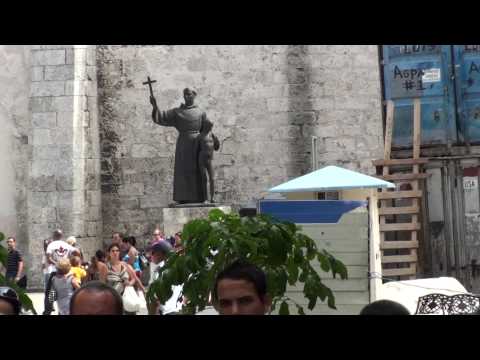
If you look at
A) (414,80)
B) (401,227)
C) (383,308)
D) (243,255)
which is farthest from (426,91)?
(383,308)

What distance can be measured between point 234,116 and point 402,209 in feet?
11.3

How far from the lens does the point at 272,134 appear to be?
54.4 feet

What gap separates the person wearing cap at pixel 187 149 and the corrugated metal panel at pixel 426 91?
142 inches

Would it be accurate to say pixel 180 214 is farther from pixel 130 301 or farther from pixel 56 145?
pixel 130 301

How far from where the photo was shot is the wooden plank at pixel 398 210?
14734 millimetres

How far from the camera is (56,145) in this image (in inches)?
625

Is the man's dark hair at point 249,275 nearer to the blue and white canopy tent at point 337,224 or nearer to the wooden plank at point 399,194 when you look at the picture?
the blue and white canopy tent at point 337,224

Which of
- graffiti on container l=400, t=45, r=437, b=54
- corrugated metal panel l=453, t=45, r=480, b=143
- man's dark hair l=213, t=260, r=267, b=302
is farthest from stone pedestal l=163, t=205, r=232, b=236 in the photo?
man's dark hair l=213, t=260, r=267, b=302

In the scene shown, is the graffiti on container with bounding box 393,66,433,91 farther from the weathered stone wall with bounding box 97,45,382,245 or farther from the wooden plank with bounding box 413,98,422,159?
the weathered stone wall with bounding box 97,45,382,245

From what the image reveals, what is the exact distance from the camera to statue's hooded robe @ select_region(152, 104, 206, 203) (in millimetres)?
13281
